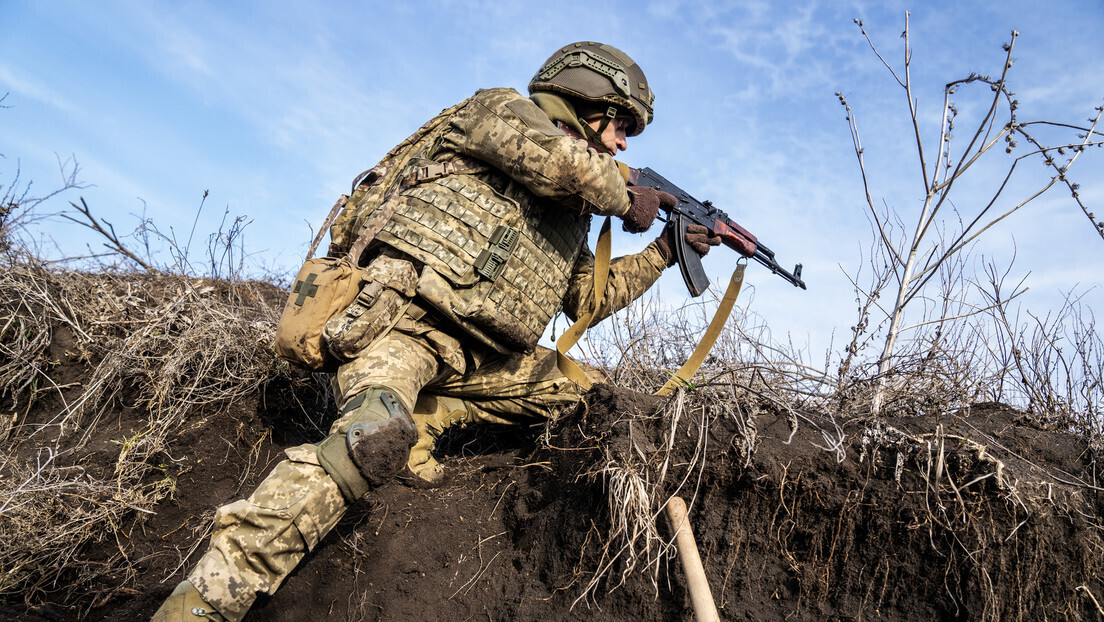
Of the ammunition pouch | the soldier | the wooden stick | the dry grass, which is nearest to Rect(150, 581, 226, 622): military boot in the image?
the soldier

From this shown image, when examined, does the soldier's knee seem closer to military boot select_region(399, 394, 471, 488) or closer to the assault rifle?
military boot select_region(399, 394, 471, 488)

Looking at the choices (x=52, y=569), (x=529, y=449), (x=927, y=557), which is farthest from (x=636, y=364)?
(x=52, y=569)

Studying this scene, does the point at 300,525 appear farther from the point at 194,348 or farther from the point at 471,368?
the point at 194,348

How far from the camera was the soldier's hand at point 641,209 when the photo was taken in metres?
4.09

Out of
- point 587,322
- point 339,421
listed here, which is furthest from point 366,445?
point 587,322

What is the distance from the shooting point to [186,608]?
2.48 metres

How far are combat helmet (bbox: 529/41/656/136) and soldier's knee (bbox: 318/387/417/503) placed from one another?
6.57ft

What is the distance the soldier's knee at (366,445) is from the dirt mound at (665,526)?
735 millimetres

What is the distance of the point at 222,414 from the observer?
418cm

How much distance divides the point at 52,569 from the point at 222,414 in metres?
1.10

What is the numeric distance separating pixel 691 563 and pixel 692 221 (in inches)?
90.6

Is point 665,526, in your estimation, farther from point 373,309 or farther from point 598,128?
point 598,128

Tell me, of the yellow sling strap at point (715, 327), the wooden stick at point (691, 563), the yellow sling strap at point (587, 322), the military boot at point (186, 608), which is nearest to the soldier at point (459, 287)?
the military boot at point (186, 608)

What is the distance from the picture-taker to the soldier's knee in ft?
9.18
